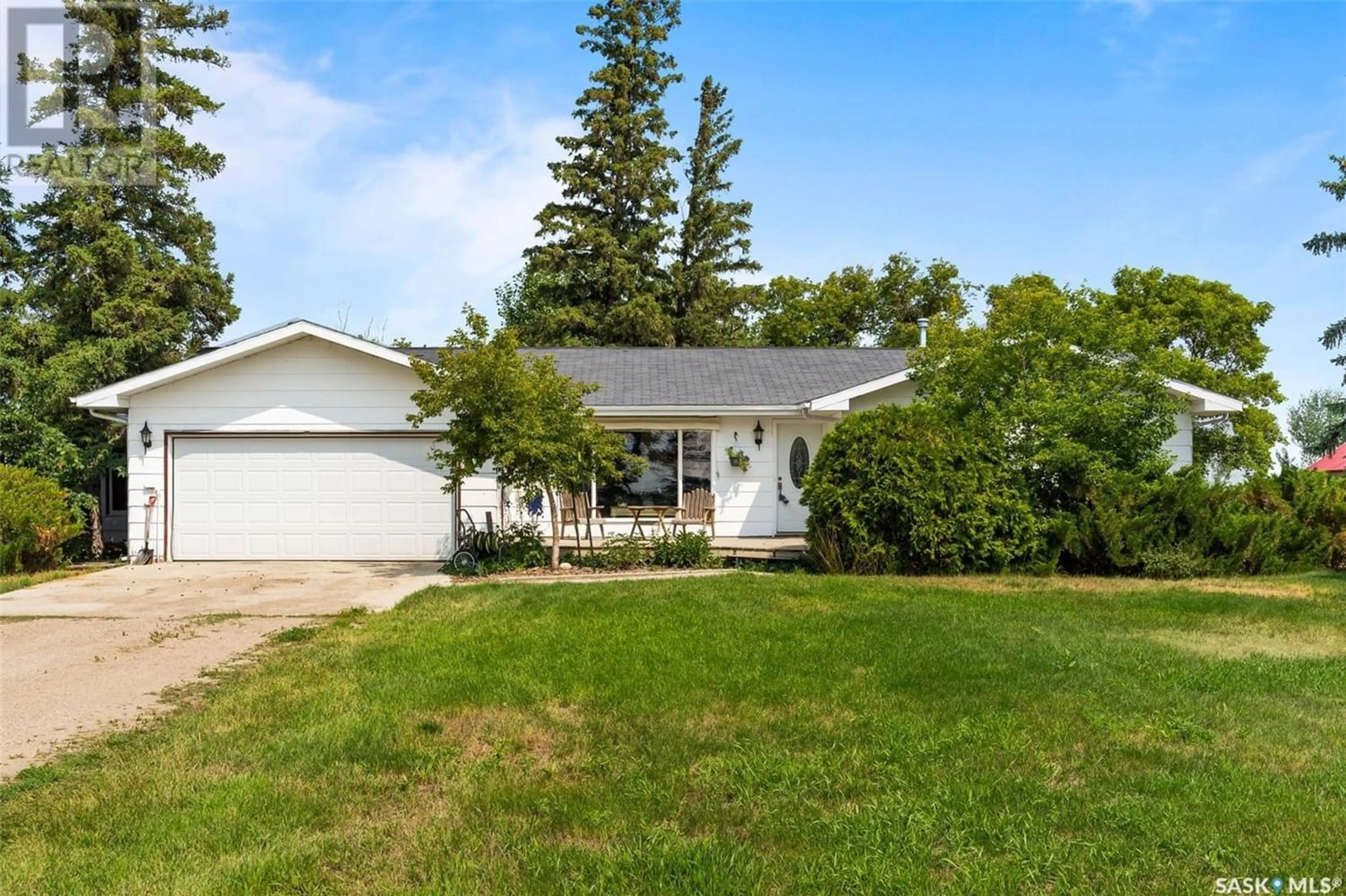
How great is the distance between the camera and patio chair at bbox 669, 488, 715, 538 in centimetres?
1434

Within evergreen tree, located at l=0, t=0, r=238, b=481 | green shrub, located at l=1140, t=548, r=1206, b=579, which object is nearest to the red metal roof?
green shrub, located at l=1140, t=548, r=1206, b=579

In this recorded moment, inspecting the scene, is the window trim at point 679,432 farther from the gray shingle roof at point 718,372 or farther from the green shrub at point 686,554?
the green shrub at point 686,554

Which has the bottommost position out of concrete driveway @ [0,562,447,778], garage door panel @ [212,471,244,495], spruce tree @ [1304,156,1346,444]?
concrete driveway @ [0,562,447,778]

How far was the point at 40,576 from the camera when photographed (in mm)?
12242

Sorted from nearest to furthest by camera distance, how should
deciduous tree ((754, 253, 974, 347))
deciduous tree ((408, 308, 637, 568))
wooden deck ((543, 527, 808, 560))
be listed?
deciduous tree ((408, 308, 637, 568)) → wooden deck ((543, 527, 808, 560)) → deciduous tree ((754, 253, 974, 347))

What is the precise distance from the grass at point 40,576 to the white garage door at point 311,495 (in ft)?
5.37

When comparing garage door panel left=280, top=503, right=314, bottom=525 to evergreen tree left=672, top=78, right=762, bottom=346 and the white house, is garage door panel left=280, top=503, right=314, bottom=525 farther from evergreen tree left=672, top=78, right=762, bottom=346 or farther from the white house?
evergreen tree left=672, top=78, right=762, bottom=346

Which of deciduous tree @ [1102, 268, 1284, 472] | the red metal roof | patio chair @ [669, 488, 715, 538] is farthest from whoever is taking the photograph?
the red metal roof

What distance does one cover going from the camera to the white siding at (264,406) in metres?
13.8

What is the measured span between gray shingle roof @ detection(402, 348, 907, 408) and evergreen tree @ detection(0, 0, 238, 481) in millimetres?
5608

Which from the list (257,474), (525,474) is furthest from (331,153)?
(525,474)

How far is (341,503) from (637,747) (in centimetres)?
1074

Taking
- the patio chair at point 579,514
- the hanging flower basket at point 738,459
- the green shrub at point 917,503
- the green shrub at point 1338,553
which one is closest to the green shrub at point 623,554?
the patio chair at point 579,514

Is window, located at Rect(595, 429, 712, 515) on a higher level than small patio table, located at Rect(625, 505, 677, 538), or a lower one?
higher
